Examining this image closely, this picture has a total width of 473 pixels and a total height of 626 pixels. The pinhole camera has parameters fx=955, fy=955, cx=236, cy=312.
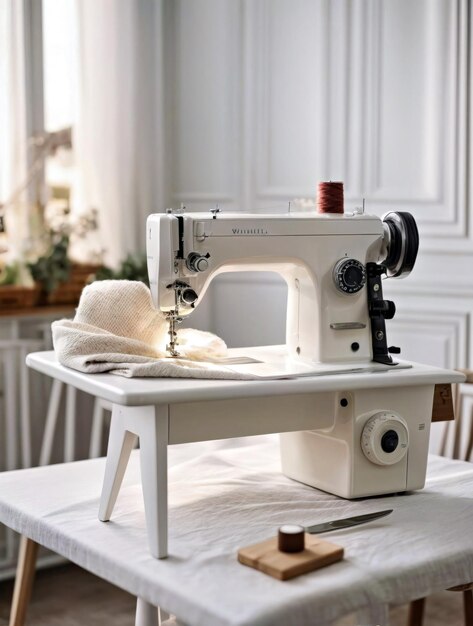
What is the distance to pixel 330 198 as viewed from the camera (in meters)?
1.96

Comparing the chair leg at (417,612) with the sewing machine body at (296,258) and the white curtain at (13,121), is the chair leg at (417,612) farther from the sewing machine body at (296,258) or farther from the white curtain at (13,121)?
the white curtain at (13,121)

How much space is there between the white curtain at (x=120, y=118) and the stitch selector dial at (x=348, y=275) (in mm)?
1804

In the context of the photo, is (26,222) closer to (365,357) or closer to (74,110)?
(74,110)

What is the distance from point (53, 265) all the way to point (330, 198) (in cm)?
166

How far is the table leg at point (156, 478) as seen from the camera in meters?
1.58

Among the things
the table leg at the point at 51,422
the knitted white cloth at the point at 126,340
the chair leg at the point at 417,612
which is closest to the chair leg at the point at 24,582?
the knitted white cloth at the point at 126,340

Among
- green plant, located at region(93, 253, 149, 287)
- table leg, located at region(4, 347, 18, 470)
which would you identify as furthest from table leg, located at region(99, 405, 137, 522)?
green plant, located at region(93, 253, 149, 287)

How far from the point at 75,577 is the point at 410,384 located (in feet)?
6.56

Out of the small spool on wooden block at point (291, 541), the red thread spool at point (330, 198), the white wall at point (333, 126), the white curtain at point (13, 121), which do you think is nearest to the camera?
the small spool on wooden block at point (291, 541)

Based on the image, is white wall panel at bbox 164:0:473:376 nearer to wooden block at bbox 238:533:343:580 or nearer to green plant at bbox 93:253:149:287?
green plant at bbox 93:253:149:287

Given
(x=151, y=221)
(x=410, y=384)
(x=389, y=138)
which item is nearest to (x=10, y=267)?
(x=389, y=138)

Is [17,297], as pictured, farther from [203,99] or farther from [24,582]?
[24,582]

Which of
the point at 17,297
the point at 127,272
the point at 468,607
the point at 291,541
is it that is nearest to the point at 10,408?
the point at 17,297

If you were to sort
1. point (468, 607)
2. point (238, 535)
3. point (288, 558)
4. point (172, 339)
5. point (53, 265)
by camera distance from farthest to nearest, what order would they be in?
point (53, 265)
point (468, 607)
point (172, 339)
point (238, 535)
point (288, 558)
